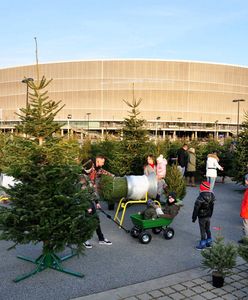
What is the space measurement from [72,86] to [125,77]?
1624 centimetres

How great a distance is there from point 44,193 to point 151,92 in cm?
9347

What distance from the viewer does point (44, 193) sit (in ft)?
18.4

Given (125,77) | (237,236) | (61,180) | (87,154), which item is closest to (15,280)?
(61,180)

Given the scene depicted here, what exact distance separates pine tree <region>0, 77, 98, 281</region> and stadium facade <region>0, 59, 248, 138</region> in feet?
282

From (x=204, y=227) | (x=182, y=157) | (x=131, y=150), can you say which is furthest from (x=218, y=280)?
(x=182, y=157)

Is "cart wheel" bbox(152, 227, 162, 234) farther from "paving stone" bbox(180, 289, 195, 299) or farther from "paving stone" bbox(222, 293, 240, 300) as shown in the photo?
"paving stone" bbox(222, 293, 240, 300)

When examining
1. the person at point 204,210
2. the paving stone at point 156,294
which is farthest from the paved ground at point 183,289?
the person at point 204,210

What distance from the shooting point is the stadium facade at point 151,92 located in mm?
95938

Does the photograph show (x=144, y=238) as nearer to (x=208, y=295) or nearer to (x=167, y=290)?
(x=167, y=290)

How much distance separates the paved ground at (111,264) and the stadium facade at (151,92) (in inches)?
3312

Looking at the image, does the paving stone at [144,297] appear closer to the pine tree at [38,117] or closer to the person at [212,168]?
the pine tree at [38,117]

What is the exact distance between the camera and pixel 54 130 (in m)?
6.12

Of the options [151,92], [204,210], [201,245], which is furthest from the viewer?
[151,92]

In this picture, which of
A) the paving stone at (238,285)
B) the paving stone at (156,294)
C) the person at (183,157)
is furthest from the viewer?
the person at (183,157)
